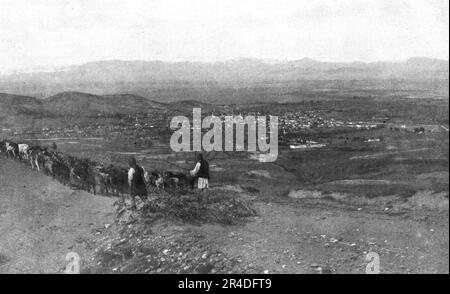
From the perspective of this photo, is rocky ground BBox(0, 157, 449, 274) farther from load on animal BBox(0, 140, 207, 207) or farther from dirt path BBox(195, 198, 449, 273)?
load on animal BBox(0, 140, 207, 207)

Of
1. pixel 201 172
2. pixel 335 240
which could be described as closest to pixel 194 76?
pixel 201 172

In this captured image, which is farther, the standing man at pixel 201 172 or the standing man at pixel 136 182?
the standing man at pixel 136 182

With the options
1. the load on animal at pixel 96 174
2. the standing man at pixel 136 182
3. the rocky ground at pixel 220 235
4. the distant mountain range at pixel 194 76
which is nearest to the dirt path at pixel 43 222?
the rocky ground at pixel 220 235

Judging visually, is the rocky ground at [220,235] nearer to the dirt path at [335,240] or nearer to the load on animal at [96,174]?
the dirt path at [335,240]

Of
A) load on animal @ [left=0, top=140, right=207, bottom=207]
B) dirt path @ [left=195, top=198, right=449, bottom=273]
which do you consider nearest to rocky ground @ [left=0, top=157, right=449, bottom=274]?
dirt path @ [left=195, top=198, right=449, bottom=273]

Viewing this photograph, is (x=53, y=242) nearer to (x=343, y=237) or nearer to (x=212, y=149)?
(x=212, y=149)
